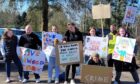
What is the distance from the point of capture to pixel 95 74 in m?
12.0

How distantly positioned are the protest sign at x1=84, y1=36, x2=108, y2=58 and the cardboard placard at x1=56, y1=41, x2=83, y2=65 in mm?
487

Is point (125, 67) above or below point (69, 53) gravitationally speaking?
below

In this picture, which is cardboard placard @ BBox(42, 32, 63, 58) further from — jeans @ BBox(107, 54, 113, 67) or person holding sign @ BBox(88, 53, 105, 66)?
jeans @ BBox(107, 54, 113, 67)

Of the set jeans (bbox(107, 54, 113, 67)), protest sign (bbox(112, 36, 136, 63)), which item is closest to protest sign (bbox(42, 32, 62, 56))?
jeans (bbox(107, 54, 113, 67))

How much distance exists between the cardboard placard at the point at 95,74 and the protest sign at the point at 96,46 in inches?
29.1

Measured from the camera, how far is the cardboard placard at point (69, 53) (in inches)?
485

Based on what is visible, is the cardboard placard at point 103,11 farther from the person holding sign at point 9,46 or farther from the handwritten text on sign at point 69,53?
the person holding sign at point 9,46

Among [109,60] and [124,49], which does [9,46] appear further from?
[124,49]

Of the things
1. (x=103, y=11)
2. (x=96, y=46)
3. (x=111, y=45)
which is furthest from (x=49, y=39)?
(x=103, y=11)

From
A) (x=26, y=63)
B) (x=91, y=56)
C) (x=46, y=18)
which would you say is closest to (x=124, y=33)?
(x=91, y=56)

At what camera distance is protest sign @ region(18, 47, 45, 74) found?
12.7 m

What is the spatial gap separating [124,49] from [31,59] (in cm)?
294

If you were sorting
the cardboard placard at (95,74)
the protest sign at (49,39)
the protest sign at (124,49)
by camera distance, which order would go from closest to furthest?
the cardboard placard at (95,74) → the protest sign at (124,49) → the protest sign at (49,39)

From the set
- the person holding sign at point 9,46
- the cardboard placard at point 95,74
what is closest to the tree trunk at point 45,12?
the person holding sign at point 9,46
